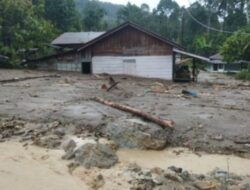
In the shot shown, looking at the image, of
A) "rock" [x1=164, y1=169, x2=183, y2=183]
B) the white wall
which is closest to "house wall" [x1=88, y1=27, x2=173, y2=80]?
the white wall

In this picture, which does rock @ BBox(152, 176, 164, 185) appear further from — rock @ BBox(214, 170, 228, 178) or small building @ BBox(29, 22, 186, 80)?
small building @ BBox(29, 22, 186, 80)

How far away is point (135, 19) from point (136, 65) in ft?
153

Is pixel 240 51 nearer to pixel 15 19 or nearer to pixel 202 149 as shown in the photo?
pixel 15 19

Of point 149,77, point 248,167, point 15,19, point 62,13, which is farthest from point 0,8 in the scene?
point 248,167

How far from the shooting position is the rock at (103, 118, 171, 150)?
34.7 feet

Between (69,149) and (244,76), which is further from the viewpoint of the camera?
(244,76)

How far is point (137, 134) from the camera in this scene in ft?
35.2

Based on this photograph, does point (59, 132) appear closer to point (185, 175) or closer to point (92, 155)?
point (92, 155)

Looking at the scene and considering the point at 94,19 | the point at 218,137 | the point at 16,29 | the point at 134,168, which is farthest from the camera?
the point at 94,19

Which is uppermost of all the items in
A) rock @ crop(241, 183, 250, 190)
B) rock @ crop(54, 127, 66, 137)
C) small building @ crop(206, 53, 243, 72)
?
small building @ crop(206, 53, 243, 72)

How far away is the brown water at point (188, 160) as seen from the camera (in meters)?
9.27

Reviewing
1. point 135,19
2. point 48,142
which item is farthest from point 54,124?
point 135,19

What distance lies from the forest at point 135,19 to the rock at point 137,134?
22455 mm

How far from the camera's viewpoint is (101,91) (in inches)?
768
